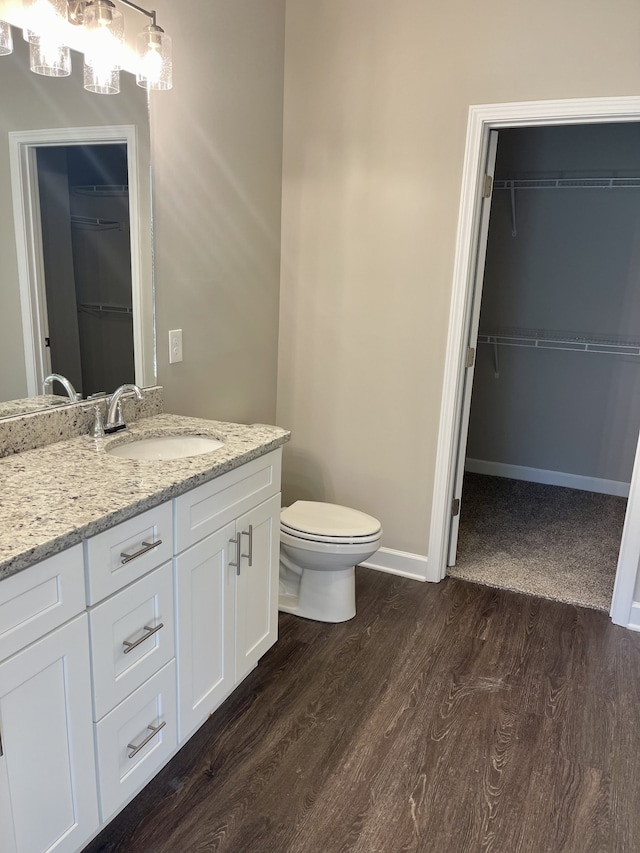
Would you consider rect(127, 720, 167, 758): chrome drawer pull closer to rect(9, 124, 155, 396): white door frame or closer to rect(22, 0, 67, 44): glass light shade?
rect(9, 124, 155, 396): white door frame

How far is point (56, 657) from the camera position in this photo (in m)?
1.32

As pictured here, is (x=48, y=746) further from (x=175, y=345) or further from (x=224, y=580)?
(x=175, y=345)

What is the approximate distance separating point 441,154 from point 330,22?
0.79 metres

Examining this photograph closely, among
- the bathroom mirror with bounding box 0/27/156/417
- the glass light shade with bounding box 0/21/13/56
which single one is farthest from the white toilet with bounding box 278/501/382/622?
the glass light shade with bounding box 0/21/13/56

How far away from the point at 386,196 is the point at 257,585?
1.79 m

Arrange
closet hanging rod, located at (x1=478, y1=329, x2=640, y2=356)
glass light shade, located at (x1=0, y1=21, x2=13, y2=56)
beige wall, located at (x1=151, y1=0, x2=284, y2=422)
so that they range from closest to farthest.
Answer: glass light shade, located at (x1=0, y1=21, x2=13, y2=56), beige wall, located at (x1=151, y1=0, x2=284, y2=422), closet hanging rod, located at (x1=478, y1=329, x2=640, y2=356)

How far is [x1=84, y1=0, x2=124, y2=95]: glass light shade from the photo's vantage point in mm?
1856

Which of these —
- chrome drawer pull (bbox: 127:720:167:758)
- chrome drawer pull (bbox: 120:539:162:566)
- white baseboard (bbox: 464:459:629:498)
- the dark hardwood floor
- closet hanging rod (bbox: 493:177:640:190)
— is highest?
closet hanging rod (bbox: 493:177:640:190)

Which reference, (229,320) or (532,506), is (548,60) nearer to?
(229,320)

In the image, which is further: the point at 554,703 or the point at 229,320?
the point at 229,320

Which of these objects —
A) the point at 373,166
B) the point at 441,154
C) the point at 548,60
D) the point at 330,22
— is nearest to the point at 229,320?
the point at 373,166

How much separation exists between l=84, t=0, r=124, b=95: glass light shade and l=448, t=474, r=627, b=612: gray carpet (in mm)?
2537

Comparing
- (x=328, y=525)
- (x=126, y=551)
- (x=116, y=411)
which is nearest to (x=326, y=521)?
(x=328, y=525)

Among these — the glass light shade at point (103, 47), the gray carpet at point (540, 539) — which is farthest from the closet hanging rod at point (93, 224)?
the gray carpet at point (540, 539)
